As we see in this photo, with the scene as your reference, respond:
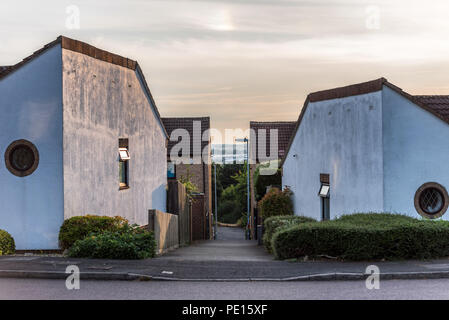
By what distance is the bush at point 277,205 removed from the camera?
89.1ft

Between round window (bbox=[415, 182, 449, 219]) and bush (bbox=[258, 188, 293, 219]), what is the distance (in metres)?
9.83

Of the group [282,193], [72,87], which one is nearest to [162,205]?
[282,193]

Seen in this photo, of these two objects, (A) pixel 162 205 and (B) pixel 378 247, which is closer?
(B) pixel 378 247

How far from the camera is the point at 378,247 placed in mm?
13125

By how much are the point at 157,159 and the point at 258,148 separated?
2333cm

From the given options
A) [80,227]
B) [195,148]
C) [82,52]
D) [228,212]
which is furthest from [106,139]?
Result: [228,212]

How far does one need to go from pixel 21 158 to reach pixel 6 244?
222cm

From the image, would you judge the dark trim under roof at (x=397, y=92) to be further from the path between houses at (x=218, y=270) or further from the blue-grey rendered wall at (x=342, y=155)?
the path between houses at (x=218, y=270)

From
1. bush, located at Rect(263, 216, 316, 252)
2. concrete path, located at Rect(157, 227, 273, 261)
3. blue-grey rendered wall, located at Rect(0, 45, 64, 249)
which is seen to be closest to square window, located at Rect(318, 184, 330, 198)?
bush, located at Rect(263, 216, 316, 252)

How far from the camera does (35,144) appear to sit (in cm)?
1579

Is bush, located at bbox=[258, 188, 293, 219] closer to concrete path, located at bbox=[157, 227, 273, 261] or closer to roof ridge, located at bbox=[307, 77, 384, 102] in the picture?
concrete path, located at bbox=[157, 227, 273, 261]

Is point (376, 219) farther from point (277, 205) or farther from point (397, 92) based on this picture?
point (277, 205)
